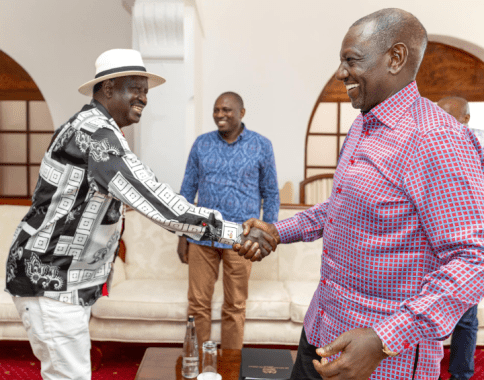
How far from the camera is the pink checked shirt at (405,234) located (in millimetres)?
863

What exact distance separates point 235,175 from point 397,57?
1.61 metres

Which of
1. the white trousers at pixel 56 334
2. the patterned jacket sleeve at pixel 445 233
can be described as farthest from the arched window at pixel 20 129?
the patterned jacket sleeve at pixel 445 233

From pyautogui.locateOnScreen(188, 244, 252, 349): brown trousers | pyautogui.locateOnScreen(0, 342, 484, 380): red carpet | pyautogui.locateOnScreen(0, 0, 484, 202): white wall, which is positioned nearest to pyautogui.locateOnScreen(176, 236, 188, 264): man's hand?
pyautogui.locateOnScreen(188, 244, 252, 349): brown trousers

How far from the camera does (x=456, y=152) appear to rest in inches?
35.8

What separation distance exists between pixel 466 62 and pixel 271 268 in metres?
3.56

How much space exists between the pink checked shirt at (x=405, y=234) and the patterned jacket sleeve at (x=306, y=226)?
21cm

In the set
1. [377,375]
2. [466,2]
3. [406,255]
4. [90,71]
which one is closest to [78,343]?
[377,375]

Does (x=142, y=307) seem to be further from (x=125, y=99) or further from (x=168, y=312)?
(x=125, y=99)

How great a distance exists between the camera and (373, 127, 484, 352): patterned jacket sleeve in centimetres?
85

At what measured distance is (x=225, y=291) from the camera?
8.33 feet

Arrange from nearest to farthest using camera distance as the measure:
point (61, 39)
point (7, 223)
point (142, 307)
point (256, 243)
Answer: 1. point (256, 243)
2. point (142, 307)
3. point (7, 223)
4. point (61, 39)

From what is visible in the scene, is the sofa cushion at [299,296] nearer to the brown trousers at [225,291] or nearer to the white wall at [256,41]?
the brown trousers at [225,291]

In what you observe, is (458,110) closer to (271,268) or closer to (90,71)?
(271,268)

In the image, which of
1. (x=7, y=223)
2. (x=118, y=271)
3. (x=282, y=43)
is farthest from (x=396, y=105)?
(x=282, y=43)
